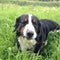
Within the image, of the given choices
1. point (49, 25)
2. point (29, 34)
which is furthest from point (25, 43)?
point (49, 25)

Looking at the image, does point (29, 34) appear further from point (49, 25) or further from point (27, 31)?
point (49, 25)

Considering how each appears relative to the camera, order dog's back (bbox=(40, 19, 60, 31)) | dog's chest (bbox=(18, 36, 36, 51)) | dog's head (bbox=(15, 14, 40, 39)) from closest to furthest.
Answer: dog's head (bbox=(15, 14, 40, 39))
dog's chest (bbox=(18, 36, 36, 51))
dog's back (bbox=(40, 19, 60, 31))

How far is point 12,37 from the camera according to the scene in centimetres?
512

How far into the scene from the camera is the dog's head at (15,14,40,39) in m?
4.28

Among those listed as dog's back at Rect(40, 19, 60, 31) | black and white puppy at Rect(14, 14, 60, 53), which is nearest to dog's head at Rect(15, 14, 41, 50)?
black and white puppy at Rect(14, 14, 60, 53)

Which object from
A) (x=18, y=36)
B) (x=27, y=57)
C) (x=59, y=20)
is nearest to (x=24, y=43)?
(x=18, y=36)

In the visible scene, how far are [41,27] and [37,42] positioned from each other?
0.35 meters

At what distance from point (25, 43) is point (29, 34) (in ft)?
1.26

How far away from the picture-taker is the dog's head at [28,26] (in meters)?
4.28

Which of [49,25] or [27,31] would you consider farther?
[49,25]

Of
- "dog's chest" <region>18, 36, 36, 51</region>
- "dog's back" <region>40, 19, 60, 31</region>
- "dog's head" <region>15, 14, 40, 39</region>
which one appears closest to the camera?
"dog's head" <region>15, 14, 40, 39</region>

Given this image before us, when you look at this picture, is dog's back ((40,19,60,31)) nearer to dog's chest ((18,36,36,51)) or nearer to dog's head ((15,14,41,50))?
dog's head ((15,14,41,50))

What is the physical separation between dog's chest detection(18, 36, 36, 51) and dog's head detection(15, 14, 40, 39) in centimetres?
15

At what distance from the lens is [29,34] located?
427cm
